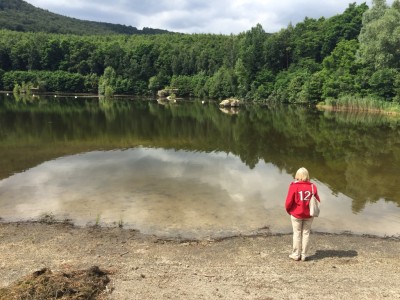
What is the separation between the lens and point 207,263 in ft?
38.6

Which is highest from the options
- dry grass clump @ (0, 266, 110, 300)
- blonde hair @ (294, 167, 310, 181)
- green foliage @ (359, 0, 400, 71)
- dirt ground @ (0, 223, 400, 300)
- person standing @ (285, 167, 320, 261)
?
green foliage @ (359, 0, 400, 71)

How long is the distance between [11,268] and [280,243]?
9.03m

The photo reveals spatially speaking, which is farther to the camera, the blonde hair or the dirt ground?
the blonde hair

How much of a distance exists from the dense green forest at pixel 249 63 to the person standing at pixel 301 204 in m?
69.7

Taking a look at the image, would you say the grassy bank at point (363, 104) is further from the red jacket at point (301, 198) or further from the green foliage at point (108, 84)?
the green foliage at point (108, 84)

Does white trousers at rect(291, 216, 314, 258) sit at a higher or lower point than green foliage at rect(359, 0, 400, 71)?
lower

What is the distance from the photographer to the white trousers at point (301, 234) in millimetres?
11547

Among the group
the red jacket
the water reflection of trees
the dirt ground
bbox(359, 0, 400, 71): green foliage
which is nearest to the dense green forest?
bbox(359, 0, 400, 71): green foliage

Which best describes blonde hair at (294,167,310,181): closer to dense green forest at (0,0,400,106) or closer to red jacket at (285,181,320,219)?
red jacket at (285,181,320,219)

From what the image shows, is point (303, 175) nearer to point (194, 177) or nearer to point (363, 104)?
point (194, 177)

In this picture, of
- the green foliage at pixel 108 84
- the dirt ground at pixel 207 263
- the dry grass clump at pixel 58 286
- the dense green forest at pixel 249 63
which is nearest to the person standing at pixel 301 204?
the dirt ground at pixel 207 263

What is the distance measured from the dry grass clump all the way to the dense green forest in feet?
245

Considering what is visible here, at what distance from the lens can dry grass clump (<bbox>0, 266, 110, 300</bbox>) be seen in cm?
867

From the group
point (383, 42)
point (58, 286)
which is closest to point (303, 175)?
point (58, 286)
